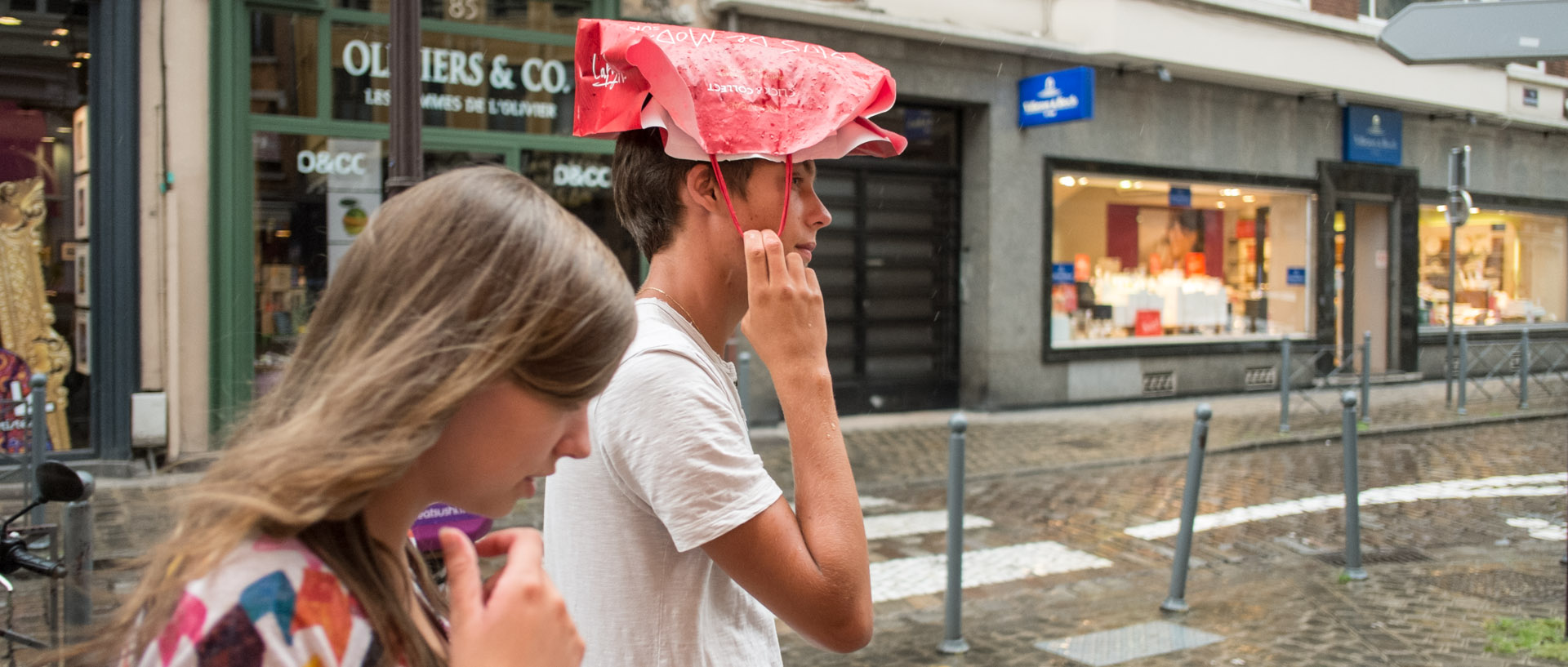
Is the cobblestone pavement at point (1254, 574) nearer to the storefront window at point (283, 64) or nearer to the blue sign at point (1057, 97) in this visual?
the blue sign at point (1057, 97)

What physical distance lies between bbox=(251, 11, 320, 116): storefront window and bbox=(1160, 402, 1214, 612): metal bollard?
769cm

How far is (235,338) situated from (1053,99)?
9214 millimetres

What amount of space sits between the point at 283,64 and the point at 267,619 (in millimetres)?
10031

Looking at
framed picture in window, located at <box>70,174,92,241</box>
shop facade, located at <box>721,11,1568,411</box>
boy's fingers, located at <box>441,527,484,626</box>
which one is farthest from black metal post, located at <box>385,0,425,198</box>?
shop facade, located at <box>721,11,1568,411</box>

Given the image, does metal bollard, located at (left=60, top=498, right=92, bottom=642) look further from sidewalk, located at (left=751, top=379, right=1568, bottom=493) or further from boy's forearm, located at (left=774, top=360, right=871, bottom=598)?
sidewalk, located at (left=751, top=379, right=1568, bottom=493)

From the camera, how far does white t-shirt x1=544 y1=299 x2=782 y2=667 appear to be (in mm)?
1441

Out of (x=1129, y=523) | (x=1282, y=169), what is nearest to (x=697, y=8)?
(x=1129, y=523)

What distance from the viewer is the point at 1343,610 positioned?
5836 mm

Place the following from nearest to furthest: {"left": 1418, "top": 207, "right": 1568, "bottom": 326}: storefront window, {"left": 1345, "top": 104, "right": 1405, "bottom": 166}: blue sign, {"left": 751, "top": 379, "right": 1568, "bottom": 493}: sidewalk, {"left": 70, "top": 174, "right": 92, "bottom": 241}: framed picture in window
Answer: {"left": 70, "top": 174, "right": 92, "bottom": 241}: framed picture in window
{"left": 751, "top": 379, "right": 1568, "bottom": 493}: sidewalk
{"left": 1345, "top": 104, "right": 1405, "bottom": 166}: blue sign
{"left": 1418, "top": 207, "right": 1568, "bottom": 326}: storefront window

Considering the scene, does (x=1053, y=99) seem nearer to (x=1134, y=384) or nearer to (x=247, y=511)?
(x=1134, y=384)

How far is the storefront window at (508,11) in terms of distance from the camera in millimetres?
10438

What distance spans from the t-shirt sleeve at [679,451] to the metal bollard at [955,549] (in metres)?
3.87

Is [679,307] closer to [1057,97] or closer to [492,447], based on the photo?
[492,447]

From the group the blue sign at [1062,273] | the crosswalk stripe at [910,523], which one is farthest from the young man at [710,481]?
the blue sign at [1062,273]
